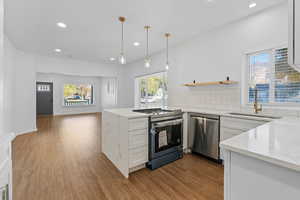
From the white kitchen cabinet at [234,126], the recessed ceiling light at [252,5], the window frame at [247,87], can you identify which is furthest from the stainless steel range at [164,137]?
the recessed ceiling light at [252,5]

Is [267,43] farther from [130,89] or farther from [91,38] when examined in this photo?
[130,89]

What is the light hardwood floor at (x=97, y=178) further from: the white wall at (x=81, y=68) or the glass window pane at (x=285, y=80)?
the white wall at (x=81, y=68)

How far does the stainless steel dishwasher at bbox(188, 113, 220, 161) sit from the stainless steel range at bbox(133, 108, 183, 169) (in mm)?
280

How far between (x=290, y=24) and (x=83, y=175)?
2.71 metres

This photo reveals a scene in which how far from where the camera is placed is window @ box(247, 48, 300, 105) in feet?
7.16

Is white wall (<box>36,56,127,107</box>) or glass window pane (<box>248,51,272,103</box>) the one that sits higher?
white wall (<box>36,56,127,107</box>)

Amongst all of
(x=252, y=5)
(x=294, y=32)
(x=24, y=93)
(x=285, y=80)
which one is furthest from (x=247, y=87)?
(x=24, y=93)

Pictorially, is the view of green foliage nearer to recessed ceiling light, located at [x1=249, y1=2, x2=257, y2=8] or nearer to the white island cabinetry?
the white island cabinetry

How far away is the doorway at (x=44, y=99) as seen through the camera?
771 centimetres

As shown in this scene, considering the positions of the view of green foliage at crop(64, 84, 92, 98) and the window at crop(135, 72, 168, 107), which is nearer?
the window at crop(135, 72, 168, 107)

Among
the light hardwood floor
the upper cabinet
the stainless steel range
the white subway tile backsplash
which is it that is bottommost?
the light hardwood floor

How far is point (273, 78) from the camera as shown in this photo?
237 cm

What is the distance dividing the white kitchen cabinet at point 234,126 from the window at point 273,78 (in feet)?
2.53

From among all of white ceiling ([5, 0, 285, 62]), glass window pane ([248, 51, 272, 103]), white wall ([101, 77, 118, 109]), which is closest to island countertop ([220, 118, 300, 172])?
glass window pane ([248, 51, 272, 103])
